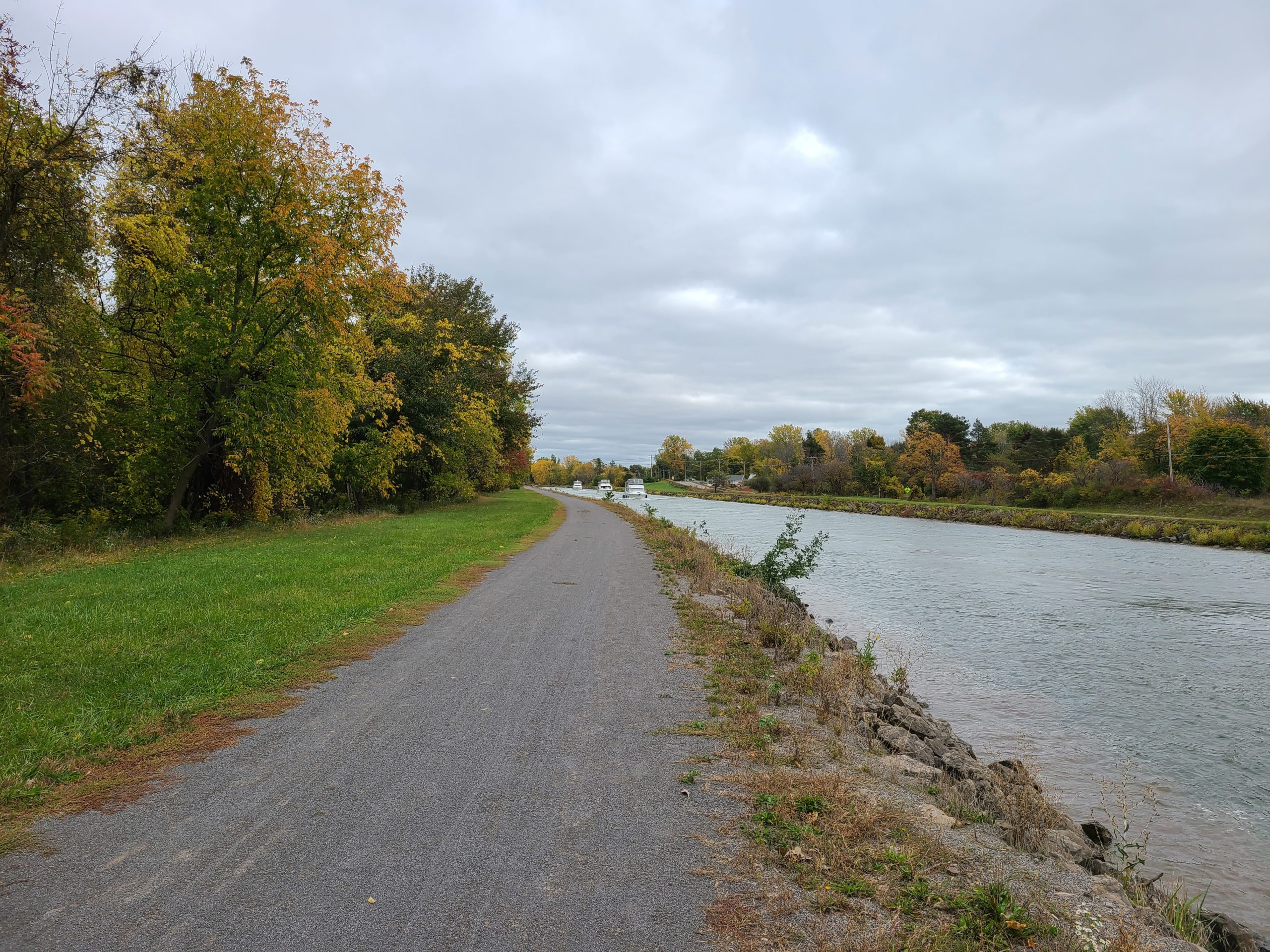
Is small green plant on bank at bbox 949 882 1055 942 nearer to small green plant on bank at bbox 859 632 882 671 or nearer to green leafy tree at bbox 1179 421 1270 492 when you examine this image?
small green plant on bank at bbox 859 632 882 671

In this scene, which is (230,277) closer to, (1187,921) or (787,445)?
(1187,921)

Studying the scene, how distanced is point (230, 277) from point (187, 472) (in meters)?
6.16

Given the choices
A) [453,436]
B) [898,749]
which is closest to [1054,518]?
[453,436]

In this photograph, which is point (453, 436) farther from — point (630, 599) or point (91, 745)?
point (91, 745)

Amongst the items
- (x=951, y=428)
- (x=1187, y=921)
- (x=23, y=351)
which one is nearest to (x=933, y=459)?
(x=951, y=428)

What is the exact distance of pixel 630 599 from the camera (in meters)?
12.2

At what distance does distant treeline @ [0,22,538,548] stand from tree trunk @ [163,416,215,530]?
0.22ft

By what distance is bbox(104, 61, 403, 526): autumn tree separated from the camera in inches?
752

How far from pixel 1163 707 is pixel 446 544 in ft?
53.3

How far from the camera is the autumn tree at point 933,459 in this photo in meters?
71.0

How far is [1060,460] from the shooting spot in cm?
6550

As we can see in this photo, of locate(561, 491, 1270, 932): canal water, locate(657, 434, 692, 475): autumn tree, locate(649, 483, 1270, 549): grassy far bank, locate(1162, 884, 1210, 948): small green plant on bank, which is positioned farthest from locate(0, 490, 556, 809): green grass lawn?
locate(657, 434, 692, 475): autumn tree

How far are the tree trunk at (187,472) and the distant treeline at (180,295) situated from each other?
0.07 metres

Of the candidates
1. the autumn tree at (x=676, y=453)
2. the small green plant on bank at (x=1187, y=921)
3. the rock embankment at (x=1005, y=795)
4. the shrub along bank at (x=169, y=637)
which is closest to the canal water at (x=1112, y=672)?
the rock embankment at (x=1005, y=795)
